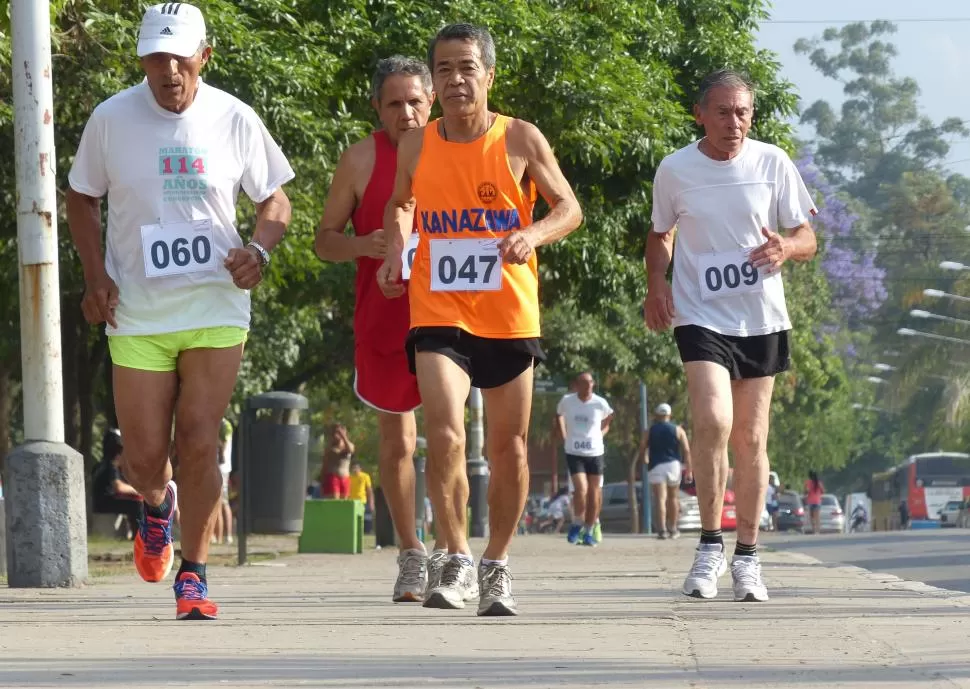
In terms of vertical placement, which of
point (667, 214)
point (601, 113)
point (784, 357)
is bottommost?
point (784, 357)

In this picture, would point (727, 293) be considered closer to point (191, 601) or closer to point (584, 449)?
point (191, 601)

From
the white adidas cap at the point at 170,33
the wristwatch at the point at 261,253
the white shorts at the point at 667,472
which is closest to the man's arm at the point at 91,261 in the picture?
the wristwatch at the point at 261,253

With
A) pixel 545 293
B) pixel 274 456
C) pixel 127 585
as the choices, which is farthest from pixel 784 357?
pixel 545 293

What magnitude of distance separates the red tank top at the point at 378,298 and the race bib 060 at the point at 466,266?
1031 millimetres

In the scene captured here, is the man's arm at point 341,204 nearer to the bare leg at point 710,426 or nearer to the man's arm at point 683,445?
the bare leg at point 710,426

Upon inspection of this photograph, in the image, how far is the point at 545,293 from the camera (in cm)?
2688

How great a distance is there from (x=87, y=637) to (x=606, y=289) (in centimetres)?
1882

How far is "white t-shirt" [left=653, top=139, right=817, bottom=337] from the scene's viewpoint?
27.0 ft

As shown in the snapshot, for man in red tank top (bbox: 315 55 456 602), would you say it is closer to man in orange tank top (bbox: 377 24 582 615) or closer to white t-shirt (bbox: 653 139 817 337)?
man in orange tank top (bbox: 377 24 582 615)

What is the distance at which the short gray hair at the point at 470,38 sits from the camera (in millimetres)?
7281

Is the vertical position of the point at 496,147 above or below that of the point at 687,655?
above

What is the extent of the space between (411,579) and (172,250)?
1844mm

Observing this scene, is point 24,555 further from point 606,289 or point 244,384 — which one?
point 244,384

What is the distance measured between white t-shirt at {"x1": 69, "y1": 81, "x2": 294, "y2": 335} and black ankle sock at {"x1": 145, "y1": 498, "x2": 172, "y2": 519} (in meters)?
0.82
